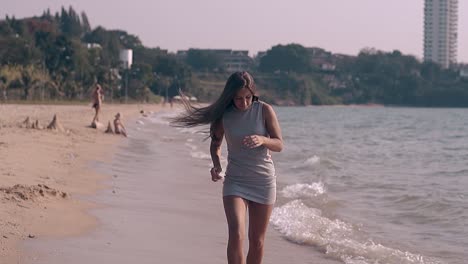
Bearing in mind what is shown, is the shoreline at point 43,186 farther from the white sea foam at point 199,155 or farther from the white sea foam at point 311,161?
the white sea foam at point 311,161

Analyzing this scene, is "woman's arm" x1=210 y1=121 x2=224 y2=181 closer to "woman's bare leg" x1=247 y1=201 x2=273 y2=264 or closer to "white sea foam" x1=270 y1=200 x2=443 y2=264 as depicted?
"woman's bare leg" x1=247 y1=201 x2=273 y2=264

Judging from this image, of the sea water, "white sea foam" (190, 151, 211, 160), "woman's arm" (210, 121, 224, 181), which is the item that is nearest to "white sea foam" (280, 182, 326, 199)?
the sea water

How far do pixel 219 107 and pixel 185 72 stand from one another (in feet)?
282

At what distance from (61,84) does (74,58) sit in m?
4.19

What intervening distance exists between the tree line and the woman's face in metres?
52.8

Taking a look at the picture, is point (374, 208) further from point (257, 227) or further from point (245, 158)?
point (245, 158)

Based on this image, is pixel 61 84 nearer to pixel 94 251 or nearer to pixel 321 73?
pixel 321 73

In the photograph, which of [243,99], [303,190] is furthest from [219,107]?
→ [303,190]

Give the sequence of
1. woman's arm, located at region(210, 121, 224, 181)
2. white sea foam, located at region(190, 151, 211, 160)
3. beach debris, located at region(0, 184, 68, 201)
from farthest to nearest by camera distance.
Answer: white sea foam, located at region(190, 151, 211, 160) → beach debris, located at region(0, 184, 68, 201) → woman's arm, located at region(210, 121, 224, 181)

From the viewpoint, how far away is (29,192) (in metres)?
8.77

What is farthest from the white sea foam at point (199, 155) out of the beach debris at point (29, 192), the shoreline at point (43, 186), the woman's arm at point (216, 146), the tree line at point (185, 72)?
the tree line at point (185, 72)

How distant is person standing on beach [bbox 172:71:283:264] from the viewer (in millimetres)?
5359

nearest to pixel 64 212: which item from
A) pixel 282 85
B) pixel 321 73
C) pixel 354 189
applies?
pixel 354 189

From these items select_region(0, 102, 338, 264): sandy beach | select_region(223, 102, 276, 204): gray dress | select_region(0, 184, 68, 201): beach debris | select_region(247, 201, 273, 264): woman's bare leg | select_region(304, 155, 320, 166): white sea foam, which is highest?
select_region(223, 102, 276, 204): gray dress
